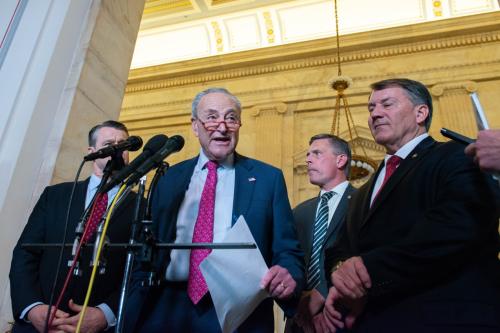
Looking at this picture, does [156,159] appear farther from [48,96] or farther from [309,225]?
[48,96]

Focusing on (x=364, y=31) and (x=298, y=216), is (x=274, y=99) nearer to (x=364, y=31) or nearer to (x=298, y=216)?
(x=364, y=31)

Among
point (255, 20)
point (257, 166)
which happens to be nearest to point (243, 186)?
point (257, 166)

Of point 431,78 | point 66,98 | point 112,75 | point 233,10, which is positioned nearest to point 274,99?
point 233,10

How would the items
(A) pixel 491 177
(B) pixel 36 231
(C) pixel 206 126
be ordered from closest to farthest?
(A) pixel 491 177, (C) pixel 206 126, (B) pixel 36 231

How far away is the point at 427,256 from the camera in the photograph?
4.96 ft

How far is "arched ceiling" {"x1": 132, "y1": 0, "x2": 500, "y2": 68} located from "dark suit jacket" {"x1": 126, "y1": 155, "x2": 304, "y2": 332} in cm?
734

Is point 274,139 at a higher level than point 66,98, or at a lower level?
higher

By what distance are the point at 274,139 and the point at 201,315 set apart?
684cm

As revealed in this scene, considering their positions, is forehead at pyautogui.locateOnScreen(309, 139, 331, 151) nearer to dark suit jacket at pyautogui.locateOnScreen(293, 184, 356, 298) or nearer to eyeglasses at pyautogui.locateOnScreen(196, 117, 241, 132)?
dark suit jacket at pyautogui.locateOnScreen(293, 184, 356, 298)

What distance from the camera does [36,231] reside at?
2244 millimetres

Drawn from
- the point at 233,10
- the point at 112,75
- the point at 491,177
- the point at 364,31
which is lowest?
the point at 491,177

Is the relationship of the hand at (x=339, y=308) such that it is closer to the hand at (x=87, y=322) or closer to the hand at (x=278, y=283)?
the hand at (x=278, y=283)

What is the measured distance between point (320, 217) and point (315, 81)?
20.6 ft

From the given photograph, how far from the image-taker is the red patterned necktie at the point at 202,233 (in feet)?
5.74
